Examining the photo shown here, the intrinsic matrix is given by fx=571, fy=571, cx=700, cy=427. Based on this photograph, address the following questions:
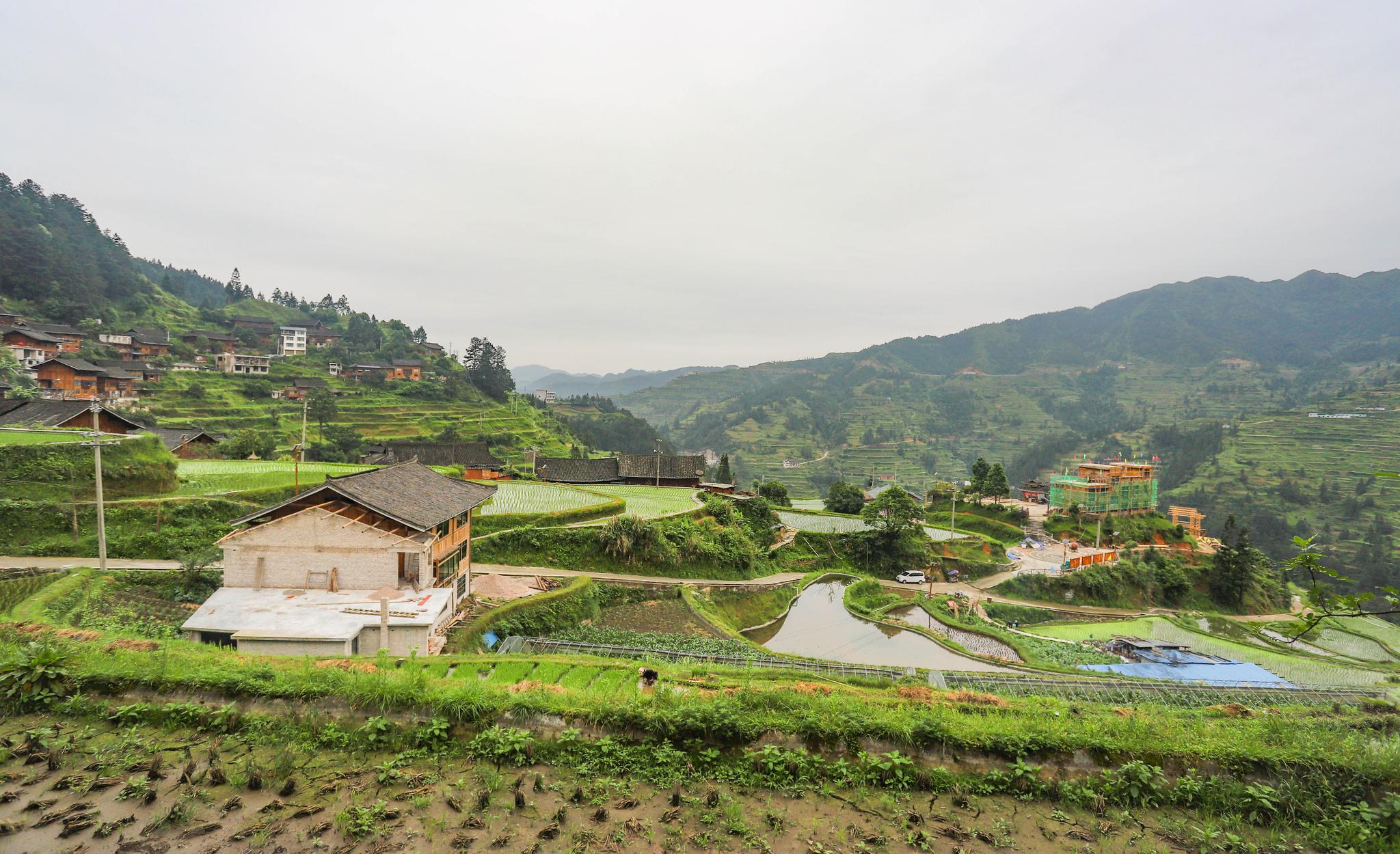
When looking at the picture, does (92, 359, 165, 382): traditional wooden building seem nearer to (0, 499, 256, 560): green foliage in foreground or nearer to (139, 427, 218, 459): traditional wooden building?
(139, 427, 218, 459): traditional wooden building

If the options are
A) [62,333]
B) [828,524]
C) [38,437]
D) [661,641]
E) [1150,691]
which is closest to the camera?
[1150,691]

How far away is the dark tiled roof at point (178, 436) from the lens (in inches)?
1352

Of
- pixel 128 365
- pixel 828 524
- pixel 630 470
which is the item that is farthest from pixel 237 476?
pixel 128 365

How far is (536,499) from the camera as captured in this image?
33.8 m

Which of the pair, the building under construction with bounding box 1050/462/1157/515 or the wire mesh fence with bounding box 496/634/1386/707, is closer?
the wire mesh fence with bounding box 496/634/1386/707

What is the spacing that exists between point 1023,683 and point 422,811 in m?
16.6

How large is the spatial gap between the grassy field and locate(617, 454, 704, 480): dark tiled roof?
32942mm

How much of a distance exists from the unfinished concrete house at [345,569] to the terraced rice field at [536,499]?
36.2 ft

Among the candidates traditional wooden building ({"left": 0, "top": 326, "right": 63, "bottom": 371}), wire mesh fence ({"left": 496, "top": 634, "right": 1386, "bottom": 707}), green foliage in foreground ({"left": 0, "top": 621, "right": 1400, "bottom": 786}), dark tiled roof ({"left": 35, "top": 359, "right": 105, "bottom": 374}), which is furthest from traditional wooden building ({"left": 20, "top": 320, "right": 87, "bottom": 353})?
green foliage in foreground ({"left": 0, "top": 621, "right": 1400, "bottom": 786})

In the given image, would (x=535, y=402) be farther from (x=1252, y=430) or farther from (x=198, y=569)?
(x=1252, y=430)

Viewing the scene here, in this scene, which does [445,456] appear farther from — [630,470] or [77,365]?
[77,365]

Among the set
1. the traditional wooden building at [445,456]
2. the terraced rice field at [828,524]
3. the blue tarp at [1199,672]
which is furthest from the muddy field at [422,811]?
the traditional wooden building at [445,456]

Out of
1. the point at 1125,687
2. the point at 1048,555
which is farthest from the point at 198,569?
the point at 1048,555

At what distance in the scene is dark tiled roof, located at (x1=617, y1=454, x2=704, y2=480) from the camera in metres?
50.1
